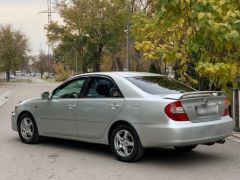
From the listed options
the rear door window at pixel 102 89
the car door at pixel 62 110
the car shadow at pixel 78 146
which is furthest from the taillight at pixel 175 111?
the car door at pixel 62 110

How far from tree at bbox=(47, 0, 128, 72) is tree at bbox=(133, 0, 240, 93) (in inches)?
1500

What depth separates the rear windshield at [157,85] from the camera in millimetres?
8242

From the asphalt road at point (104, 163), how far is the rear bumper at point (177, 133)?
42cm

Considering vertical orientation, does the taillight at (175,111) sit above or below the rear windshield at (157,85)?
below

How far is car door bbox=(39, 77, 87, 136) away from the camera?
9.12 metres

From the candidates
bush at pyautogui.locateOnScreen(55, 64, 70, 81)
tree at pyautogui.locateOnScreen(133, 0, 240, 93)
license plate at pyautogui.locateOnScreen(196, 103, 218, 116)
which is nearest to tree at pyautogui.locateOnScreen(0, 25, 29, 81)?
bush at pyautogui.locateOnScreen(55, 64, 70, 81)

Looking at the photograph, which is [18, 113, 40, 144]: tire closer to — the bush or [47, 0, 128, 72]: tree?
[47, 0, 128, 72]: tree

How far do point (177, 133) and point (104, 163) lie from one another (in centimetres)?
140

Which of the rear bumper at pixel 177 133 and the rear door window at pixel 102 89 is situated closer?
the rear bumper at pixel 177 133

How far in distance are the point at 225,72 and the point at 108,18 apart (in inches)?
1633

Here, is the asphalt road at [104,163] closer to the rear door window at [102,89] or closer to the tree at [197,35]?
the rear door window at [102,89]

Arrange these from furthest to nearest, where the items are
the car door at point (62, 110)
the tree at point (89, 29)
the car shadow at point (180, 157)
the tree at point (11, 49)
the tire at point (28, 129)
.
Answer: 1. the tree at point (11, 49)
2. the tree at point (89, 29)
3. the tire at point (28, 129)
4. the car door at point (62, 110)
5. the car shadow at point (180, 157)

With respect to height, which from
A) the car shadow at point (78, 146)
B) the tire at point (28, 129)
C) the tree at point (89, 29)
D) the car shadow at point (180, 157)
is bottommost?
the car shadow at point (180, 157)

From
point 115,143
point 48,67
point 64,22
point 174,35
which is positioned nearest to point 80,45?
point 64,22
